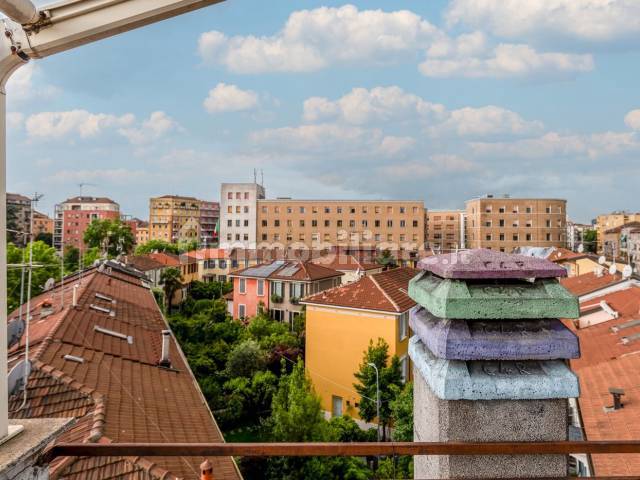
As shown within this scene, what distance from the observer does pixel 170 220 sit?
94.3 m

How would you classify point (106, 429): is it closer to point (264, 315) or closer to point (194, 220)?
point (264, 315)

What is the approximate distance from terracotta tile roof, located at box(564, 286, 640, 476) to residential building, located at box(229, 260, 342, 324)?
16409 mm

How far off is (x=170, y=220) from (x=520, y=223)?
70953mm

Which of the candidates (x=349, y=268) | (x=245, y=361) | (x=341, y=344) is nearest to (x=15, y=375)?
(x=341, y=344)

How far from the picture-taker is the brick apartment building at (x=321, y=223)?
5600cm

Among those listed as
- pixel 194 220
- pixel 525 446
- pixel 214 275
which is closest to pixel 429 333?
pixel 525 446

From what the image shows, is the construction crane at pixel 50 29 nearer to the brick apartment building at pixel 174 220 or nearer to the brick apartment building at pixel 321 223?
the brick apartment building at pixel 321 223

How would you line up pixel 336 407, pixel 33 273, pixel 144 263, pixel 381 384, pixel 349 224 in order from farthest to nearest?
pixel 349 224, pixel 144 263, pixel 33 273, pixel 336 407, pixel 381 384

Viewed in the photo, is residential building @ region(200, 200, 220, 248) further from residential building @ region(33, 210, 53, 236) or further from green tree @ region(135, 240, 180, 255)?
residential building @ region(33, 210, 53, 236)

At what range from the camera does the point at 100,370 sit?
6.75 metres

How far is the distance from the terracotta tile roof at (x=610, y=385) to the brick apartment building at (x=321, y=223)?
44401 millimetres

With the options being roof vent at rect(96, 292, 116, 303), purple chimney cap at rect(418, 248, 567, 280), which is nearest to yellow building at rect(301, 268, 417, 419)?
roof vent at rect(96, 292, 116, 303)

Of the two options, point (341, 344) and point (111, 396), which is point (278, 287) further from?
point (111, 396)

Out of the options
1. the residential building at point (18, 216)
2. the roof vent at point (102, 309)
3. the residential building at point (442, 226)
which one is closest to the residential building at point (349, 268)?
the roof vent at point (102, 309)
